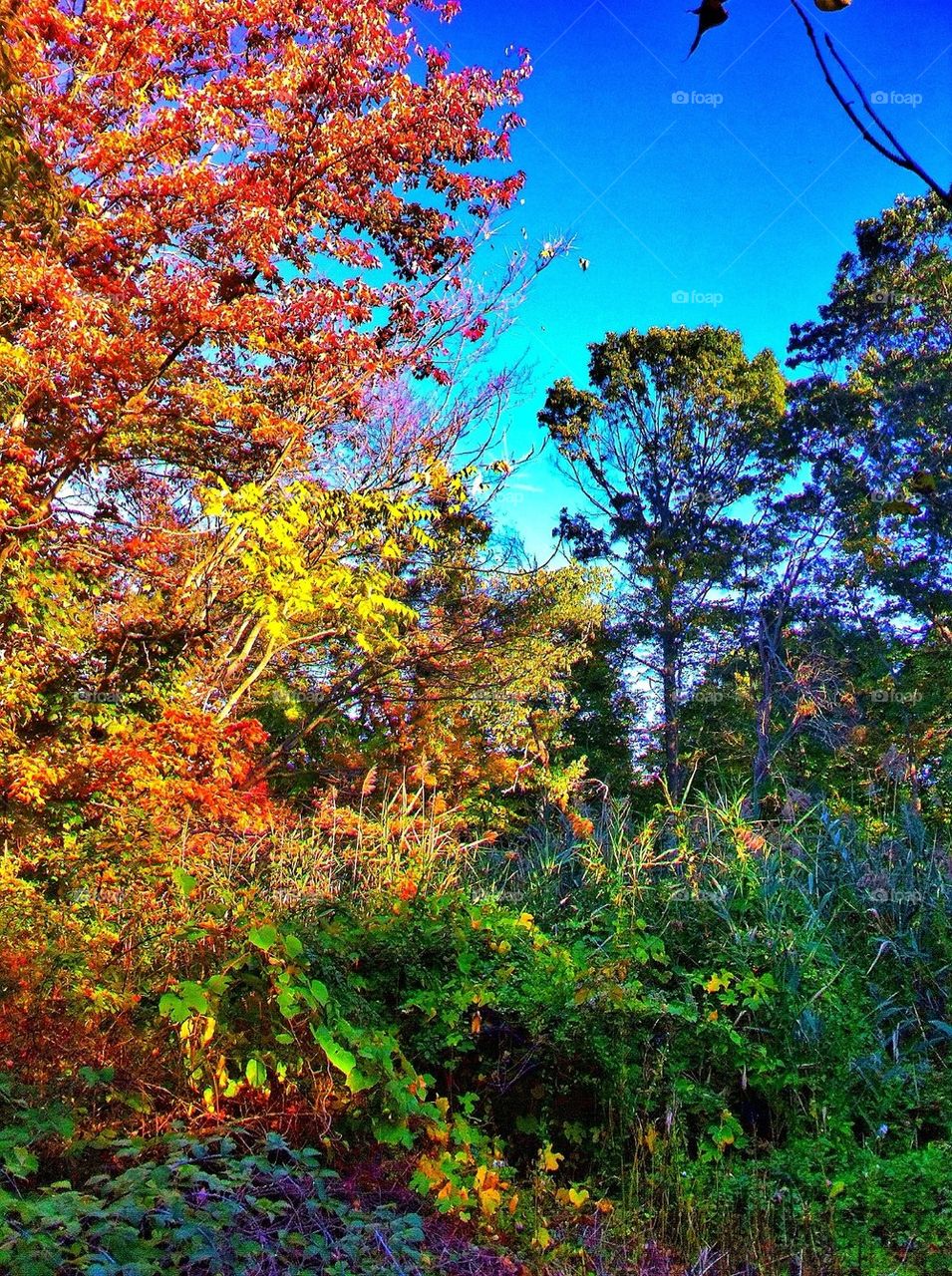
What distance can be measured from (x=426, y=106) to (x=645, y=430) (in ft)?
41.0

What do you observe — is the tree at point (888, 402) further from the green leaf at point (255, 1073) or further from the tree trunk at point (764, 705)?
the green leaf at point (255, 1073)

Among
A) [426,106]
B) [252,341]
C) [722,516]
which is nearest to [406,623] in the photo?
[252,341]

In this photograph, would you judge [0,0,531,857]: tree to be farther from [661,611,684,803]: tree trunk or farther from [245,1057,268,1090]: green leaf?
[661,611,684,803]: tree trunk

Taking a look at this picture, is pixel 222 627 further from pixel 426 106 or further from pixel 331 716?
pixel 426 106

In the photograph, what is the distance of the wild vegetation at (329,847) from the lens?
2828mm

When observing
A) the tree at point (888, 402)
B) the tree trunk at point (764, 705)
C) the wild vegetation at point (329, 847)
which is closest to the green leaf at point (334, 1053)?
the wild vegetation at point (329, 847)

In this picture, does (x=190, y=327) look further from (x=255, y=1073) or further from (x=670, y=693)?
(x=670, y=693)

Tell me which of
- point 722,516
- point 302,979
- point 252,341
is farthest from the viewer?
point 722,516

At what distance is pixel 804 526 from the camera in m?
17.3

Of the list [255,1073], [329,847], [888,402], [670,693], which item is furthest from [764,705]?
[255,1073]

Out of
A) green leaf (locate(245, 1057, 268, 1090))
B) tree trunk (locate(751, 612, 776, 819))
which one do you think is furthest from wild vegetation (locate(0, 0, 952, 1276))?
tree trunk (locate(751, 612, 776, 819))

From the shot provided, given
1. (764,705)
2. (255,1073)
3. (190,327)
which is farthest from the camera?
(764,705)

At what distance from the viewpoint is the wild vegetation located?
9.28 ft

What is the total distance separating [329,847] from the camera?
6.35m
